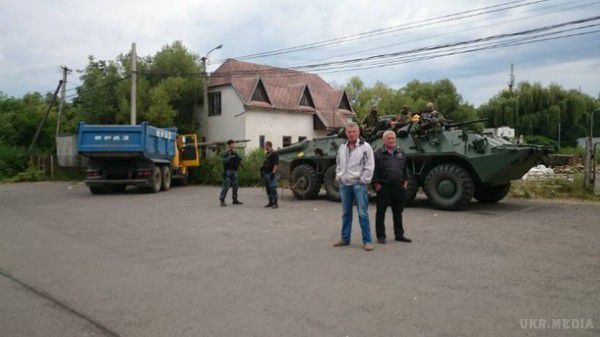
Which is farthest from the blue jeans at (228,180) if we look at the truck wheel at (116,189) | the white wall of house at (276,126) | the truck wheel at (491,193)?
the white wall of house at (276,126)

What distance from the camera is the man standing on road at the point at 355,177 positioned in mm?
7105

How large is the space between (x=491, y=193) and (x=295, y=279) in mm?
8521

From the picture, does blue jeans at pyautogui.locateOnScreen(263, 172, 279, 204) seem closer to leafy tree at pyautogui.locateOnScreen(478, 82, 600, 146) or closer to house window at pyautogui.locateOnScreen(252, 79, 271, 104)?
house window at pyautogui.locateOnScreen(252, 79, 271, 104)

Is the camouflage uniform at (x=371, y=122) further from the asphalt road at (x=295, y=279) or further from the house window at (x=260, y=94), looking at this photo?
the house window at (x=260, y=94)

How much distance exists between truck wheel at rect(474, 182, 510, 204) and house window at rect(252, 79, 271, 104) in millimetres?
20280

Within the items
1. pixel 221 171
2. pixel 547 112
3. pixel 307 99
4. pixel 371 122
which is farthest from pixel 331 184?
pixel 547 112

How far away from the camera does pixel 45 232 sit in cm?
912

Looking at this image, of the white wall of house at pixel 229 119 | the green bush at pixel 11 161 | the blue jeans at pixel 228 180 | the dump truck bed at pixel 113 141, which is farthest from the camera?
the green bush at pixel 11 161

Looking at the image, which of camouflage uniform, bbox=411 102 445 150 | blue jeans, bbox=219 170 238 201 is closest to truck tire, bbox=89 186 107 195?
blue jeans, bbox=219 170 238 201

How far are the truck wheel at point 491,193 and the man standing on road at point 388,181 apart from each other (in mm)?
5637

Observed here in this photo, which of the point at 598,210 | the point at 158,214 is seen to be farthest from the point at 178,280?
the point at 598,210

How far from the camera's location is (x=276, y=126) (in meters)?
32.7

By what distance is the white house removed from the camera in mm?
30672

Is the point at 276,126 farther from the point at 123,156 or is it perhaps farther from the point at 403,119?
the point at 403,119
